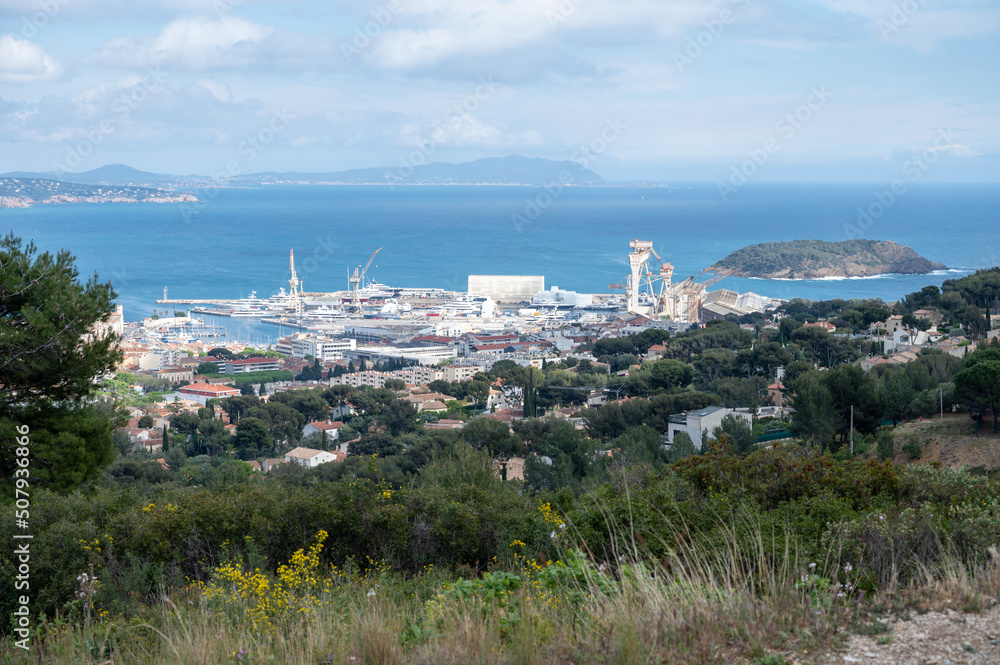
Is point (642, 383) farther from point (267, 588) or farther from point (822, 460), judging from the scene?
point (267, 588)

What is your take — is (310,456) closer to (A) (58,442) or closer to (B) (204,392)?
(A) (58,442)

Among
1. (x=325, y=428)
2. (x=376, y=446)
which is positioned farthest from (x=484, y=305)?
(x=376, y=446)

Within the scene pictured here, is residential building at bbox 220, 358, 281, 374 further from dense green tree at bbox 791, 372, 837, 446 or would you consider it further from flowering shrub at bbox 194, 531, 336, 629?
flowering shrub at bbox 194, 531, 336, 629

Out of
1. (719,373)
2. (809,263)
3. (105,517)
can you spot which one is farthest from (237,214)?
(105,517)

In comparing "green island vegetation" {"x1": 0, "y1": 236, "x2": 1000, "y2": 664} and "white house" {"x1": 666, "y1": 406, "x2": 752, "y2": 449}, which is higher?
"green island vegetation" {"x1": 0, "y1": 236, "x2": 1000, "y2": 664}

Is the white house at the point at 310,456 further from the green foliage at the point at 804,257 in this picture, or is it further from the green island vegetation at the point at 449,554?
the green foliage at the point at 804,257

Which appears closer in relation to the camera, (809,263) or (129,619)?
(129,619)

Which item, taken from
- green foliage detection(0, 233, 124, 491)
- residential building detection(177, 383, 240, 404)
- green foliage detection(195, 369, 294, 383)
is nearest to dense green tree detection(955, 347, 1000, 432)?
green foliage detection(0, 233, 124, 491)
